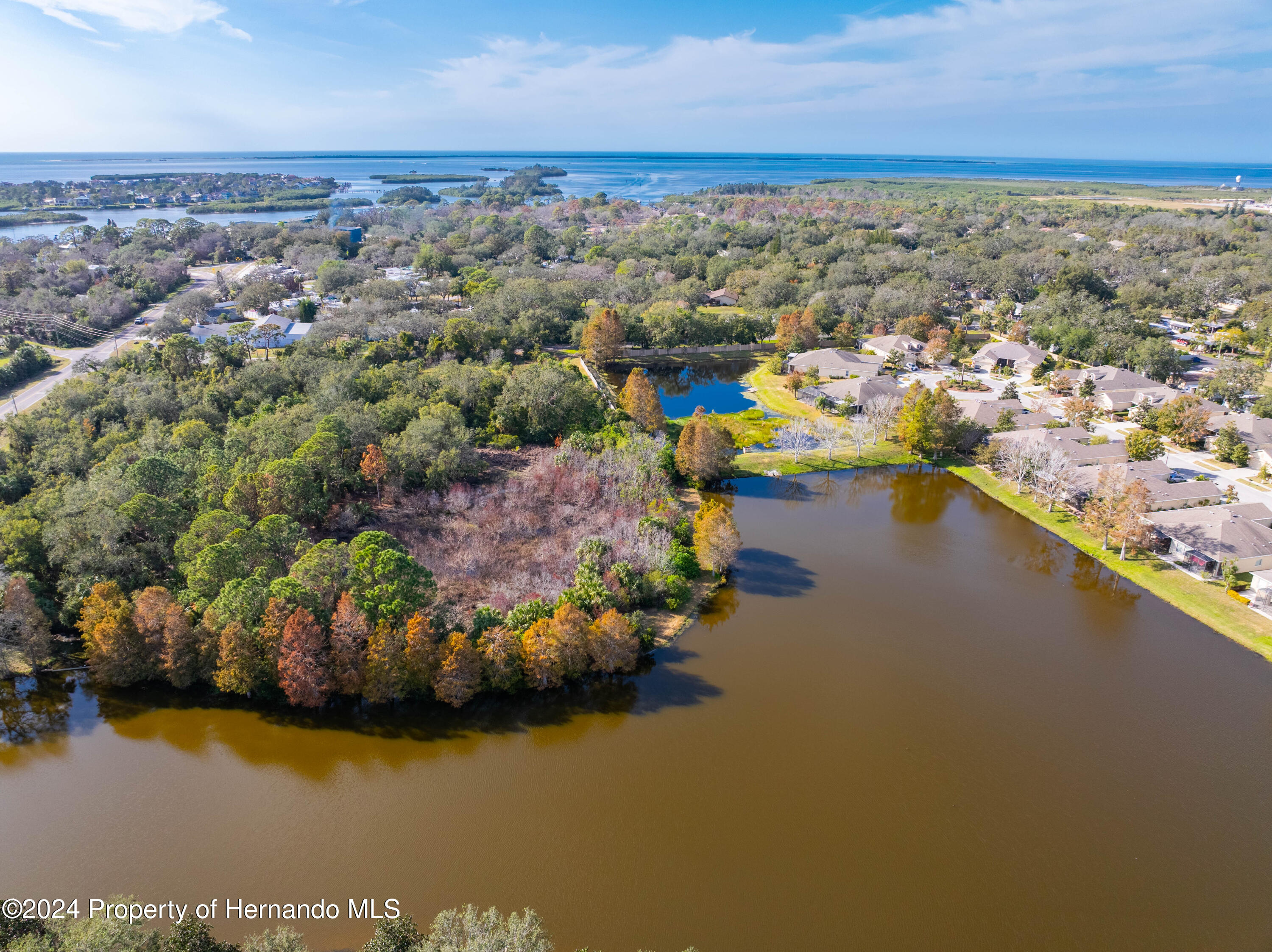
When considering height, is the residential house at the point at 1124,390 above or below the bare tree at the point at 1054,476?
above

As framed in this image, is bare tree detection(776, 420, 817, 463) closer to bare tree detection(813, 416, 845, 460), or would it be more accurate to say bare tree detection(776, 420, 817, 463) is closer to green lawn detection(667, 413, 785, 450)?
bare tree detection(813, 416, 845, 460)

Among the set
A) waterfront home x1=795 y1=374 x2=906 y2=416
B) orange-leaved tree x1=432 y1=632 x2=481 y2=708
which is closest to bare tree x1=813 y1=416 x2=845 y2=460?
waterfront home x1=795 y1=374 x2=906 y2=416

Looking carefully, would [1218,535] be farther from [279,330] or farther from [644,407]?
[279,330]

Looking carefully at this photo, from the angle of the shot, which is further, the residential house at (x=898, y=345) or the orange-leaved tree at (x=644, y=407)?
the residential house at (x=898, y=345)

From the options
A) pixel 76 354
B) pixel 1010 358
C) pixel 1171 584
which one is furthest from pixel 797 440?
pixel 76 354

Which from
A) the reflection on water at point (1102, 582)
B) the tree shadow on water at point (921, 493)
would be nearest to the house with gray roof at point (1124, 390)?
the tree shadow on water at point (921, 493)

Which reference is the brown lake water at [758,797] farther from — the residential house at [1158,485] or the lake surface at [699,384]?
the lake surface at [699,384]
